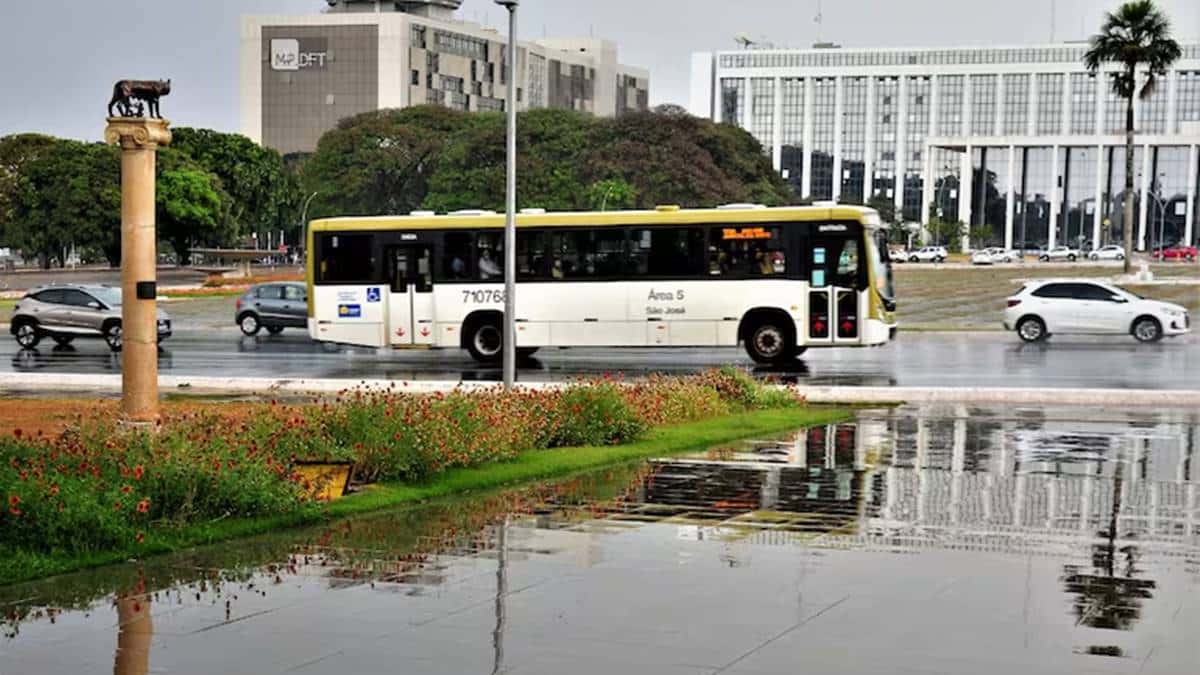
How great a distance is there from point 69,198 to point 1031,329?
210ft

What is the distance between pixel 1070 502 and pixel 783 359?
1994 cm

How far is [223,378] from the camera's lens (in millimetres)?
29109

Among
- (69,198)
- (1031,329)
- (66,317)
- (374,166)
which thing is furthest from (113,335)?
(374,166)

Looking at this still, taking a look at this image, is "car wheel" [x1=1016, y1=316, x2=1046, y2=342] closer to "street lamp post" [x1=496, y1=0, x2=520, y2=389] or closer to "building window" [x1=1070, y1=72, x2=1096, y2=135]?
"street lamp post" [x1=496, y1=0, x2=520, y2=389]

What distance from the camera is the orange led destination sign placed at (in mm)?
34188

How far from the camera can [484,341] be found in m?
35.9

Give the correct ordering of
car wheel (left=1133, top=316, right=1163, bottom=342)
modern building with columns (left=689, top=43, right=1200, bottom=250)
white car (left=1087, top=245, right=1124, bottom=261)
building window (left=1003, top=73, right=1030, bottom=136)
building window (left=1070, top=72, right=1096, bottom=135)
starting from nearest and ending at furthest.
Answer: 1. car wheel (left=1133, top=316, right=1163, bottom=342)
2. white car (left=1087, top=245, right=1124, bottom=261)
3. modern building with columns (left=689, top=43, right=1200, bottom=250)
4. building window (left=1070, top=72, right=1096, bottom=135)
5. building window (left=1003, top=73, right=1030, bottom=136)

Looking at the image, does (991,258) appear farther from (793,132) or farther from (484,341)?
(484,341)

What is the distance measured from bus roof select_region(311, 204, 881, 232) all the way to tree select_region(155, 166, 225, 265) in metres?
60.9

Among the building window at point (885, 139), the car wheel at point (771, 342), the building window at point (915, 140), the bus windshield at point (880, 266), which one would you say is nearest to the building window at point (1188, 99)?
the building window at point (915, 140)

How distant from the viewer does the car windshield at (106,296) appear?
41375mm

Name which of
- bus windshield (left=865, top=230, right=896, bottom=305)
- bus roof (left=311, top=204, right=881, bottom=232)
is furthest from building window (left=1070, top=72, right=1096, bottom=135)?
bus roof (left=311, top=204, right=881, bottom=232)

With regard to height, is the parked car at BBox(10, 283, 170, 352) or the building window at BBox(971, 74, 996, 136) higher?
the building window at BBox(971, 74, 996, 136)

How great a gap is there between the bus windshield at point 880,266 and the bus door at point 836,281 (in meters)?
0.20
